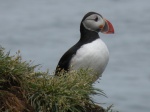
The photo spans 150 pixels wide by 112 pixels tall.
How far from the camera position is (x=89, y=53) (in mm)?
7691

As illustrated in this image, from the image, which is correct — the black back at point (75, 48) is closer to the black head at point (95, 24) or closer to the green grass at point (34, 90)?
the black head at point (95, 24)

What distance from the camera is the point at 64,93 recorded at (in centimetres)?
600

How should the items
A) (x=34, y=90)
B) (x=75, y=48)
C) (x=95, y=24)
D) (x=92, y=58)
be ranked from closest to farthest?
1. (x=34, y=90)
2. (x=92, y=58)
3. (x=75, y=48)
4. (x=95, y=24)

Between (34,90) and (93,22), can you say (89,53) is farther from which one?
(34,90)

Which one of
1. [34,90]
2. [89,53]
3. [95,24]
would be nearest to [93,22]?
[95,24]

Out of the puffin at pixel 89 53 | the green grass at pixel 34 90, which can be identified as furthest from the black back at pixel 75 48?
the green grass at pixel 34 90

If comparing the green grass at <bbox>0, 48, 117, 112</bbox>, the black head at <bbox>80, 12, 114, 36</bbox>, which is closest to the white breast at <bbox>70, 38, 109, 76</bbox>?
the black head at <bbox>80, 12, 114, 36</bbox>

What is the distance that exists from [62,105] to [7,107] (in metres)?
0.51

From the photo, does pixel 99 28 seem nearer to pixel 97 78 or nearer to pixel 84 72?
pixel 97 78

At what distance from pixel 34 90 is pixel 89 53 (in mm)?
1787

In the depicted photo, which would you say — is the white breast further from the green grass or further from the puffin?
the green grass

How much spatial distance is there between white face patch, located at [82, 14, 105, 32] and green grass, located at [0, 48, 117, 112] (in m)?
2.02

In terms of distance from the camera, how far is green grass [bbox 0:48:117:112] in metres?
5.86

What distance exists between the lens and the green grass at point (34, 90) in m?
5.86
